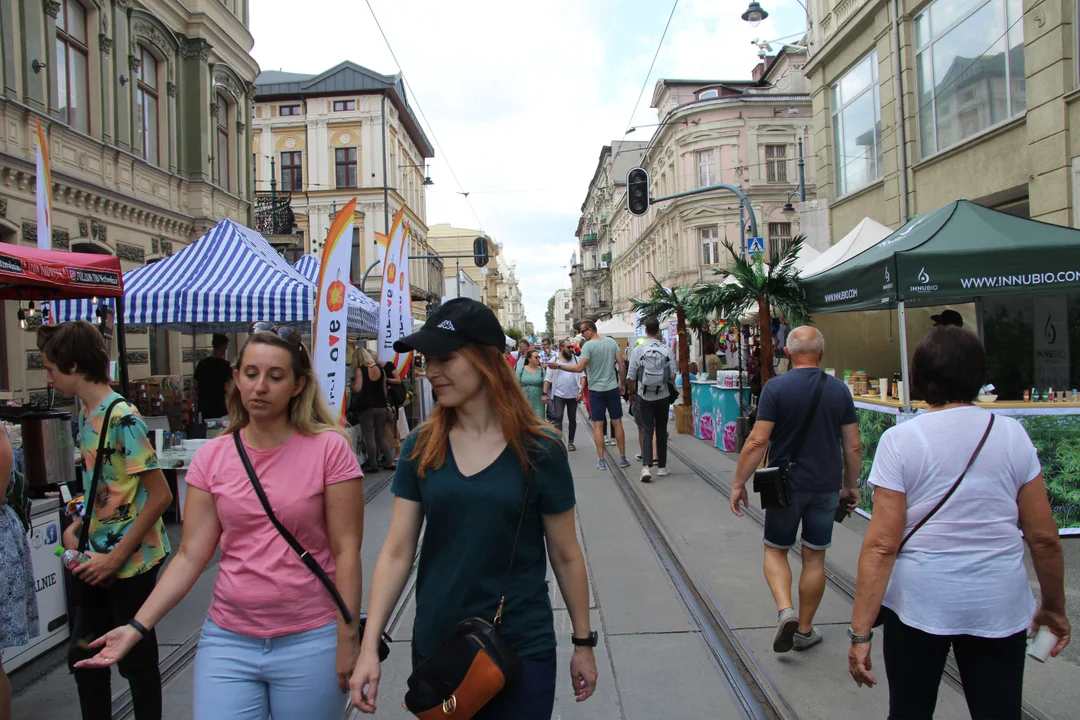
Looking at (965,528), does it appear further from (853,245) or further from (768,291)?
(853,245)

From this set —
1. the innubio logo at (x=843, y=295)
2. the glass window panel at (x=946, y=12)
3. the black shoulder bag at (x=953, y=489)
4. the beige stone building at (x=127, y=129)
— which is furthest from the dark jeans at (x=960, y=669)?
the beige stone building at (x=127, y=129)

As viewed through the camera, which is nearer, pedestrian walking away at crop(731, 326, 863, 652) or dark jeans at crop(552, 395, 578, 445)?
pedestrian walking away at crop(731, 326, 863, 652)

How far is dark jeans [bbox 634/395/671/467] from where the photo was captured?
9023 mm

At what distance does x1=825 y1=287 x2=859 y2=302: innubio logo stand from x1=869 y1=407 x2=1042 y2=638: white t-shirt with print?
5.20 metres

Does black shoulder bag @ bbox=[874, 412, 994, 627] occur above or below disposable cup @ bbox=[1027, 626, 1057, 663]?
above

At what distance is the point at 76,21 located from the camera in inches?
485

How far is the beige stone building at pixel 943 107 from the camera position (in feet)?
29.9

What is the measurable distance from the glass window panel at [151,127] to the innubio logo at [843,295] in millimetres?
13295

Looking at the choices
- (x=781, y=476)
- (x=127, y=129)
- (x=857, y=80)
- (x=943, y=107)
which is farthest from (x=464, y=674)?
(x=857, y=80)

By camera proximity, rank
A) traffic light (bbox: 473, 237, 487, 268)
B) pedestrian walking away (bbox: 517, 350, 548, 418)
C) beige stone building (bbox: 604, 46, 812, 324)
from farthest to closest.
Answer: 1. beige stone building (bbox: 604, 46, 812, 324)
2. traffic light (bbox: 473, 237, 487, 268)
3. pedestrian walking away (bbox: 517, 350, 548, 418)

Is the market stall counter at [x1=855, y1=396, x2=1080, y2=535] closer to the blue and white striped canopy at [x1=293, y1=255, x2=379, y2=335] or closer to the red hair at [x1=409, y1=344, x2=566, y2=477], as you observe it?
the red hair at [x1=409, y1=344, x2=566, y2=477]

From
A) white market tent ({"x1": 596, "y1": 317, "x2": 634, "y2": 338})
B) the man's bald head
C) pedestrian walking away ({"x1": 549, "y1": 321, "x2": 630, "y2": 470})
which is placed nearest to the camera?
the man's bald head

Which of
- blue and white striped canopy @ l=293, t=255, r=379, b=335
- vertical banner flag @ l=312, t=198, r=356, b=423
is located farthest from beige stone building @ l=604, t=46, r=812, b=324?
vertical banner flag @ l=312, t=198, r=356, b=423

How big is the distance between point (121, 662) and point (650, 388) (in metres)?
6.89
